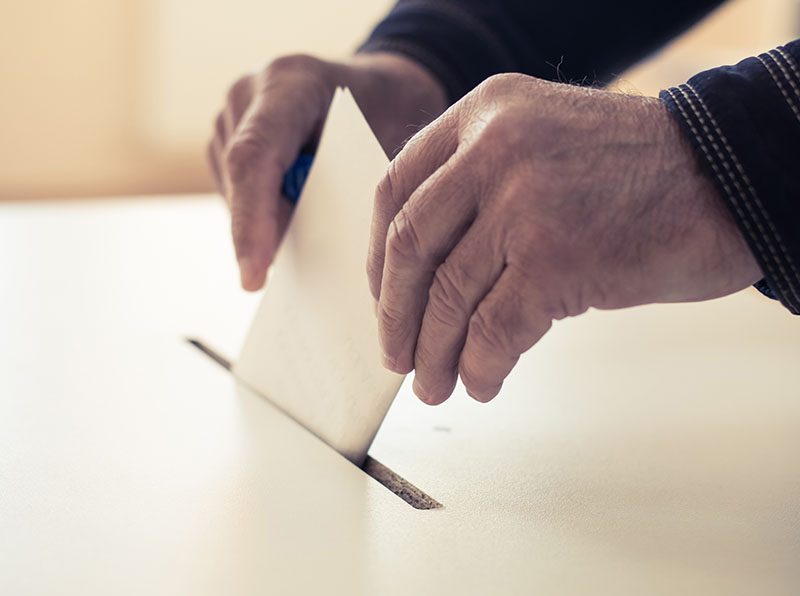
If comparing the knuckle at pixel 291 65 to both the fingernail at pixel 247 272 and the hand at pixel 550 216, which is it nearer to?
the fingernail at pixel 247 272

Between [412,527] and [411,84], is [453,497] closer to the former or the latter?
[412,527]

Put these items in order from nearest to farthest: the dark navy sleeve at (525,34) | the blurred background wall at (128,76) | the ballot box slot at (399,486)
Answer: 1. the ballot box slot at (399,486)
2. the dark navy sleeve at (525,34)
3. the blurred background wall at (128,76)

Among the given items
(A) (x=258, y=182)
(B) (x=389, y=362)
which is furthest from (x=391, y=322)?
(A) (x=258, y=182)

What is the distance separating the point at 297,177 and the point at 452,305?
412 mm

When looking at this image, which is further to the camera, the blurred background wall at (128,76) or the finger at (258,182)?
the blurred background wall at (128,76)

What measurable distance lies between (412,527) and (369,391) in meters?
0.14

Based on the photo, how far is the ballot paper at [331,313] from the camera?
26.4 inches

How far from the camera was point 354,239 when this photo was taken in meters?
0.71

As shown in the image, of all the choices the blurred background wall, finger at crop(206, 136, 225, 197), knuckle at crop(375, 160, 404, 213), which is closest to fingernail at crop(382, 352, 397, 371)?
knuckle at crop(375, 160, 404, 213)

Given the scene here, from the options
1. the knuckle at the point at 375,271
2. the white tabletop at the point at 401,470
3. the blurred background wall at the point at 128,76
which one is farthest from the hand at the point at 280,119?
the blurred background wall at the point at 128,76

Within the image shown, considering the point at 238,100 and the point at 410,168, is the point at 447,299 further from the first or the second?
the point at 238,100

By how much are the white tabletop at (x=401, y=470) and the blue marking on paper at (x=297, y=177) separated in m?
0.17

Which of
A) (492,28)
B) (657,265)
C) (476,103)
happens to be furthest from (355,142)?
(492,28)

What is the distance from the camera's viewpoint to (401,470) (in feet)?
A: 2.14
